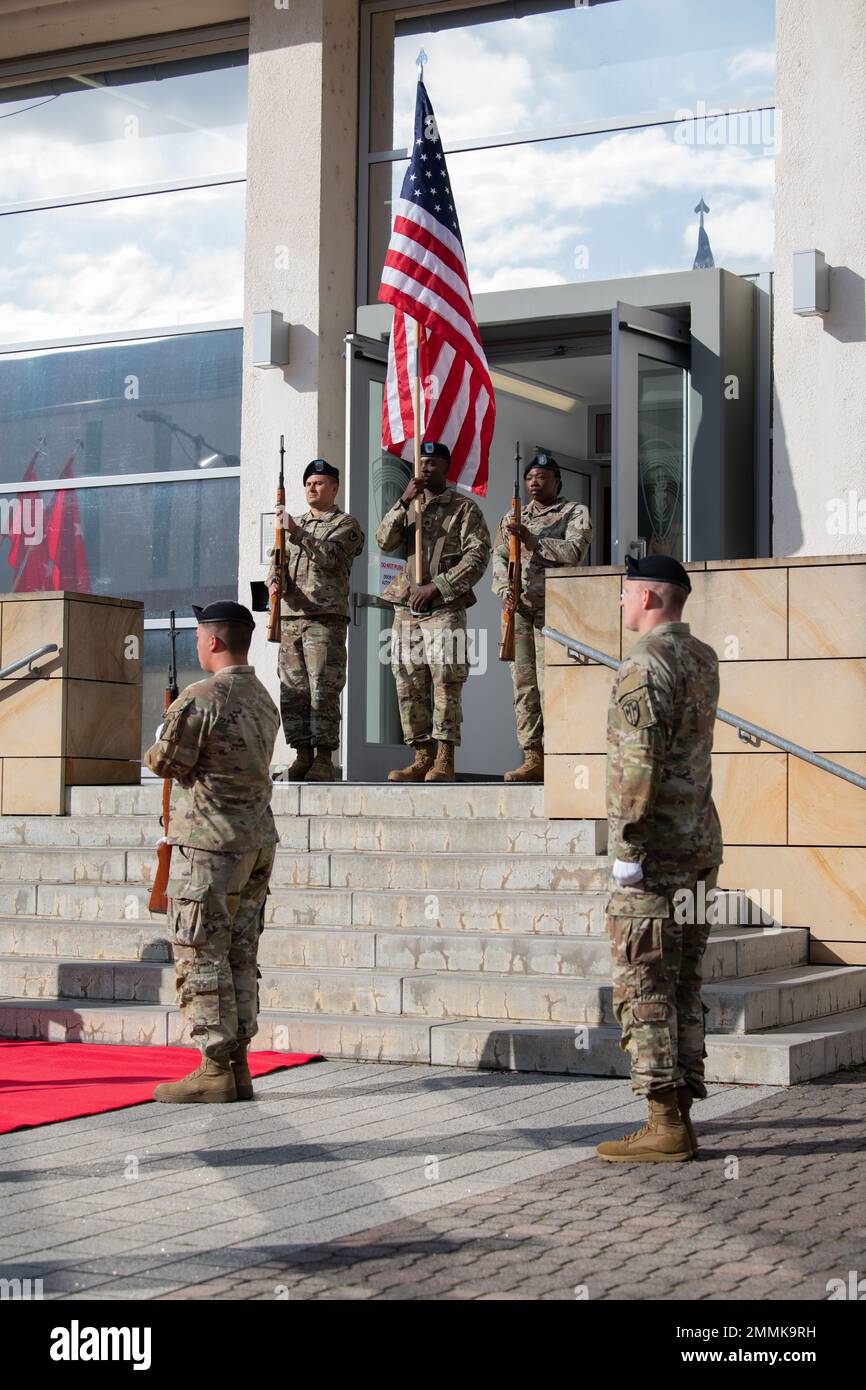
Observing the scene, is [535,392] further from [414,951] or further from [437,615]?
[414,951]

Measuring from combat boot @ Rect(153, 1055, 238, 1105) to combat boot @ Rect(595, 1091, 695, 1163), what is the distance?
178 centimetres

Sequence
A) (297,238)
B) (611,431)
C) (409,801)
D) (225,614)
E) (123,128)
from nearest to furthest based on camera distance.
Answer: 1. (225,614)
2. (409,801)
3. (611,431)
4. (297,238)
5. (123,128)

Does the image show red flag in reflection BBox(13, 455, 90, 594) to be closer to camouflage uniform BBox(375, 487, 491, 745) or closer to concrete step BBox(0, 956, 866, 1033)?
camouflage uniform BBox(375, 487, 491, 745)

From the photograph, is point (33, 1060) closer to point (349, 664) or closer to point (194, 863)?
point (194, 863)

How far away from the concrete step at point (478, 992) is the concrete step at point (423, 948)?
7 centimetres

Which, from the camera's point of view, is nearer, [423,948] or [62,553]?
[423,948]

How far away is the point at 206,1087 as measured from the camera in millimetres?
7301

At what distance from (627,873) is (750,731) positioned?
370 cm

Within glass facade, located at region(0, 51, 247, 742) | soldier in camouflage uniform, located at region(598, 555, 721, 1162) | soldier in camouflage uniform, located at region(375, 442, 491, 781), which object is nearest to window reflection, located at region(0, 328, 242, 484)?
glass facade, located at region(0, 51, 247, 742)

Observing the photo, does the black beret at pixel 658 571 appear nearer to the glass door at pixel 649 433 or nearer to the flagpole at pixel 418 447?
the flagpole at pixel 418 447

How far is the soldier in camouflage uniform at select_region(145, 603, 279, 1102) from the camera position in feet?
23.7
